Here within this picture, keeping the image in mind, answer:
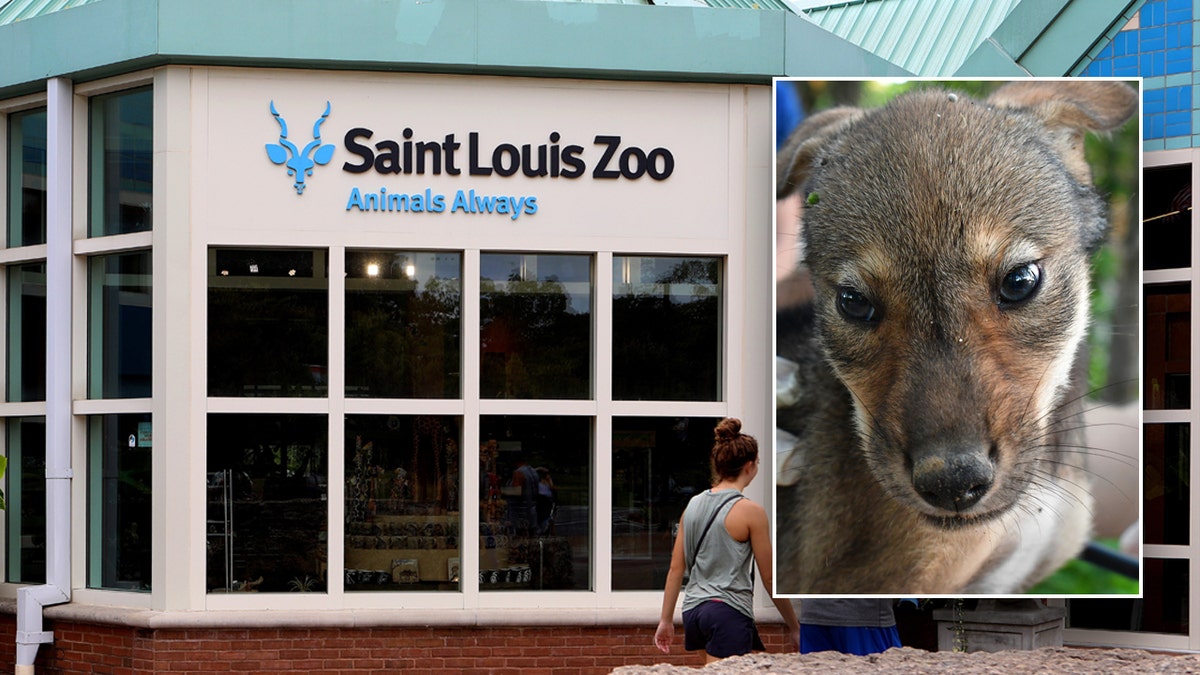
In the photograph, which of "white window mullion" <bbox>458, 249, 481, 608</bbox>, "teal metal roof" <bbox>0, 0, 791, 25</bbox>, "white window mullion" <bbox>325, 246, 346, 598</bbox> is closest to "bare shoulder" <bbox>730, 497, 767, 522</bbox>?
"white window mullion" <bbox>458, 249, 481, 608</bbox>

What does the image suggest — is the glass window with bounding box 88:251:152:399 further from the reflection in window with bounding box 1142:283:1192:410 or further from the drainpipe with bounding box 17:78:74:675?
the reflection in window with bounding box 1142:283:1192:410

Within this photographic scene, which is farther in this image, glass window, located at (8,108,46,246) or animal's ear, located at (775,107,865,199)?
glass window, located at (8,108,46,246)

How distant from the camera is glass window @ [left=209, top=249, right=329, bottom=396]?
9.99 metres

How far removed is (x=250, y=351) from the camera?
10.0m

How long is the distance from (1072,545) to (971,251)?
84.2 inches

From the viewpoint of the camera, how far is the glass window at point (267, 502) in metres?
9.94

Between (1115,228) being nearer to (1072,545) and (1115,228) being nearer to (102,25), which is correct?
(1072,545)

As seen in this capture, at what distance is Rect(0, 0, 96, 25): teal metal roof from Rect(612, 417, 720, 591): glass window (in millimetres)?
5251

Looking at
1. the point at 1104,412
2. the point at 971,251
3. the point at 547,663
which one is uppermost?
the point at 971,251

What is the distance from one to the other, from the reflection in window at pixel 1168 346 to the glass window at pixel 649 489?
10.5 feet

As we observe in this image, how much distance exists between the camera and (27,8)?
1110 centimetres

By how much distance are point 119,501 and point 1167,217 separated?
7.87 m

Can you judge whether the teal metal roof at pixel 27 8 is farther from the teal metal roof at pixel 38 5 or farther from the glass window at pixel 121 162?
the glass window at pixel 121 162

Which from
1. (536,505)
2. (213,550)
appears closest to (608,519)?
(536,505)
